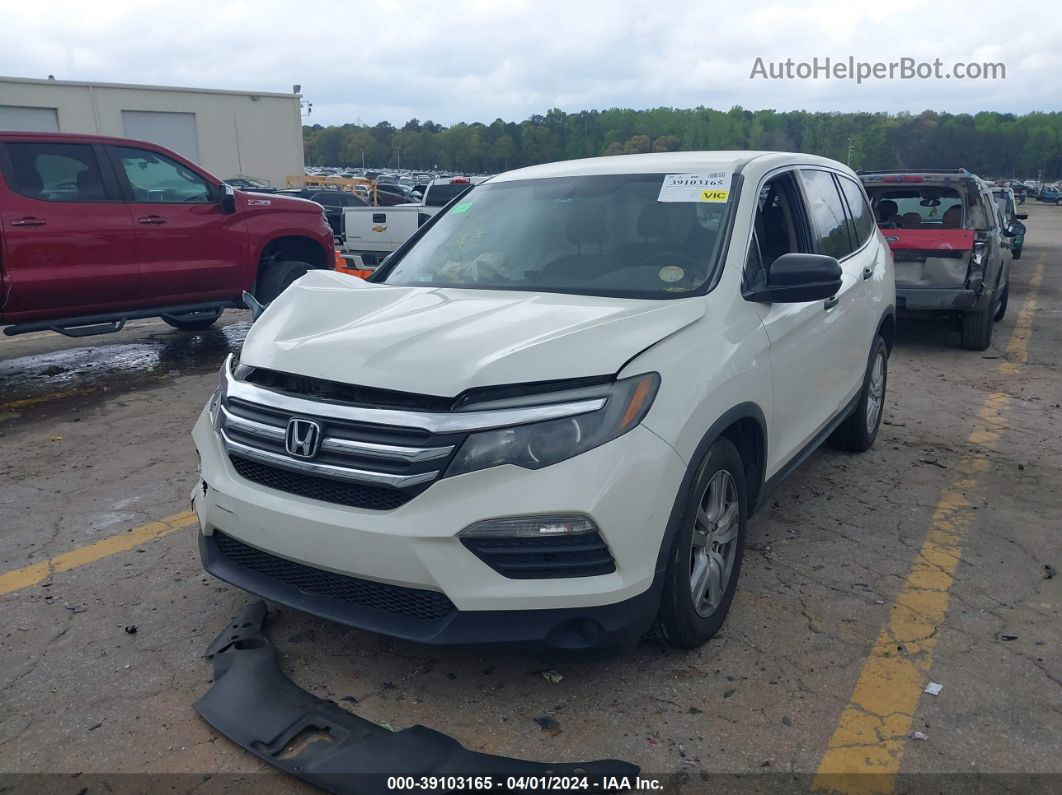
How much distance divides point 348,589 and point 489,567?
503 millimetres

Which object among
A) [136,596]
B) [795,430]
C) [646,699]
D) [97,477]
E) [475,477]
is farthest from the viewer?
[97,477]

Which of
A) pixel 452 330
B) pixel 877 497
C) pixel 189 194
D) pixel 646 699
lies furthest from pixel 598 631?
pixel 189 194

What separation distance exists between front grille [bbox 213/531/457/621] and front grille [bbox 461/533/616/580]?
191 mm

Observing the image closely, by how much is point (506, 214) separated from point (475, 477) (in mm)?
1990

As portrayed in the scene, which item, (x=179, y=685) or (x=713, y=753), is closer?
(x=713, y=753)

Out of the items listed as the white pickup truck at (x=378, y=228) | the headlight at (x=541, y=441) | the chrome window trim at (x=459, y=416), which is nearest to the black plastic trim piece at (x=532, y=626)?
the headlight at (x=541, y=441)

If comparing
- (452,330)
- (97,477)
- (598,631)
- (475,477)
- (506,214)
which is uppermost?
(506,214)

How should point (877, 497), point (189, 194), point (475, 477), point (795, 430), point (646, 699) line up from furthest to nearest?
point (189, 194) < point (877, 497) < point (795, 430) < point (646, 699) < point (475, 477)

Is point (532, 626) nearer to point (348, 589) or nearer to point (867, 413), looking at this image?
point (348, 589)

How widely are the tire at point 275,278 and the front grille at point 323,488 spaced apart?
6404 mm

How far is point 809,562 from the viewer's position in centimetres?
406

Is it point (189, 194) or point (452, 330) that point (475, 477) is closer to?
point (452, 330)

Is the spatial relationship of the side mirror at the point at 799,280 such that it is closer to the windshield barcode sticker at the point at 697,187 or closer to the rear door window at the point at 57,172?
the windshield barcode sticker at the point at 697,187

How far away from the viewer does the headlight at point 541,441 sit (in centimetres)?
258
